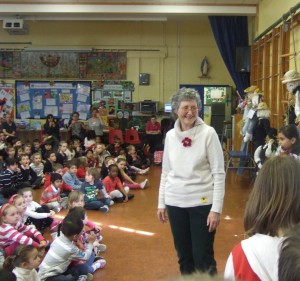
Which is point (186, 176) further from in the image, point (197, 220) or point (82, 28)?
point (82, 28)

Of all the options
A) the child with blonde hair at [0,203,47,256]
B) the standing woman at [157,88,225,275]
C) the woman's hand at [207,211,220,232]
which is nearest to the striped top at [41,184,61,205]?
the child with blonde hair at [0,203,47,256]

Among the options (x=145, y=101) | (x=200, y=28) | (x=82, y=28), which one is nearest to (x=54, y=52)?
(x=82, y=28)

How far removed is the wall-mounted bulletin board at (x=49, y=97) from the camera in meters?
11.2

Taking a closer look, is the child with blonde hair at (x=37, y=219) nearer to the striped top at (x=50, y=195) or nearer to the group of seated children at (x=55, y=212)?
the group of seated children at (x=55, y=212)

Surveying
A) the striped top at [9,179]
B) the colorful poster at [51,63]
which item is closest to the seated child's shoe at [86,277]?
the striped top at [9,179]

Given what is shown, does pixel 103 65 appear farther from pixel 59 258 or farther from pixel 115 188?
pixel 59 258

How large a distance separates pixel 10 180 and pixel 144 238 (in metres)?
2.65

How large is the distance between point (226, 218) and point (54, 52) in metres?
7.97

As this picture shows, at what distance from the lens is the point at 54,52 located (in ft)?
36.6

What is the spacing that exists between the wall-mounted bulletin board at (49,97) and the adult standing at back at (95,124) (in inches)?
39.2

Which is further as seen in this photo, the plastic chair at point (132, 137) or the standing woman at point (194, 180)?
the plastic chair at point (132, 137)

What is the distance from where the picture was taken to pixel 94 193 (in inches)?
216

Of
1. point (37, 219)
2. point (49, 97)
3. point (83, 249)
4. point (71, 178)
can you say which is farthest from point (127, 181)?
point (49, 97)

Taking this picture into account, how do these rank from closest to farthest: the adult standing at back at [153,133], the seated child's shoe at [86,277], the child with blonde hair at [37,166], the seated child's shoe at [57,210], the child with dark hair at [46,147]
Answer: the seated child's shoe at [86,277]
the seated child's shoe at [57,210]
the child with blonde hair at [37,166]
the child with dark hair at [46,147]
the adult standing at back at [153,133]
